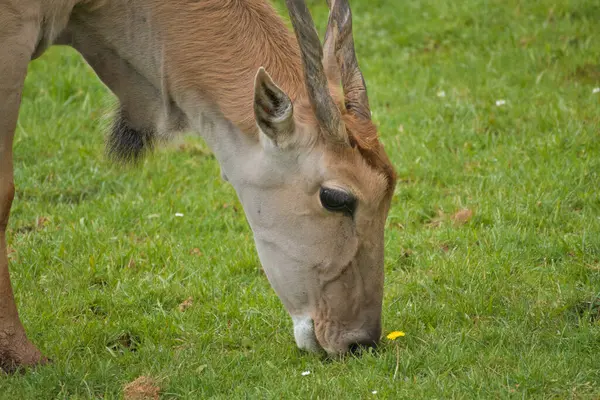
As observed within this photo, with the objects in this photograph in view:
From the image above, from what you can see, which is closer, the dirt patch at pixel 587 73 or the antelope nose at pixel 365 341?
the antelope nose at pixel 365 341

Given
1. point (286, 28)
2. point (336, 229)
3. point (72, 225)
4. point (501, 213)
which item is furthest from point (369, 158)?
point (72, 225)

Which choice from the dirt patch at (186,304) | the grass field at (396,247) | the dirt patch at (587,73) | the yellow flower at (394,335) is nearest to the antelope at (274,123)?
the yellow flower at (394,335)

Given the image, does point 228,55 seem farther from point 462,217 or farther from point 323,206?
point 462,217

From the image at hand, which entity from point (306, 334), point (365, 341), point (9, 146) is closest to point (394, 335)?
point (365, 341)

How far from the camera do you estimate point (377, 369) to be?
482 centimetres

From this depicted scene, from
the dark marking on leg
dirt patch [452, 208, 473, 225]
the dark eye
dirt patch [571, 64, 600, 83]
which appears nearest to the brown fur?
the dark eye

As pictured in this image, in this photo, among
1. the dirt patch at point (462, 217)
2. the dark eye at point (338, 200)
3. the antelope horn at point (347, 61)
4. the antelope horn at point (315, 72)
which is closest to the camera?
the antelope horn at point (315, 72)

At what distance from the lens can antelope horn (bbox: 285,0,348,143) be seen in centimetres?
465

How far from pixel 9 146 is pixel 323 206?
1.58 meters

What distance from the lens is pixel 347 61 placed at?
5164mm

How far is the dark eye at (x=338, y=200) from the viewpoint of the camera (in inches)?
Answer: 190

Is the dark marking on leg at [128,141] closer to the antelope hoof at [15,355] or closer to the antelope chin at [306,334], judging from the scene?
the antelope hoof at [15,355]

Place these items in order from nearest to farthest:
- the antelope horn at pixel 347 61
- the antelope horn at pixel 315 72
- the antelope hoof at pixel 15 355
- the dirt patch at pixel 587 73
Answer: the antelope horn at pixel 315 72, the antelope hoof at pixel 15 355, the antelope horn at pixel 347 61, the dirt patch at pixel 587 73

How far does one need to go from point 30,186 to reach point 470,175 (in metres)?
3.34
